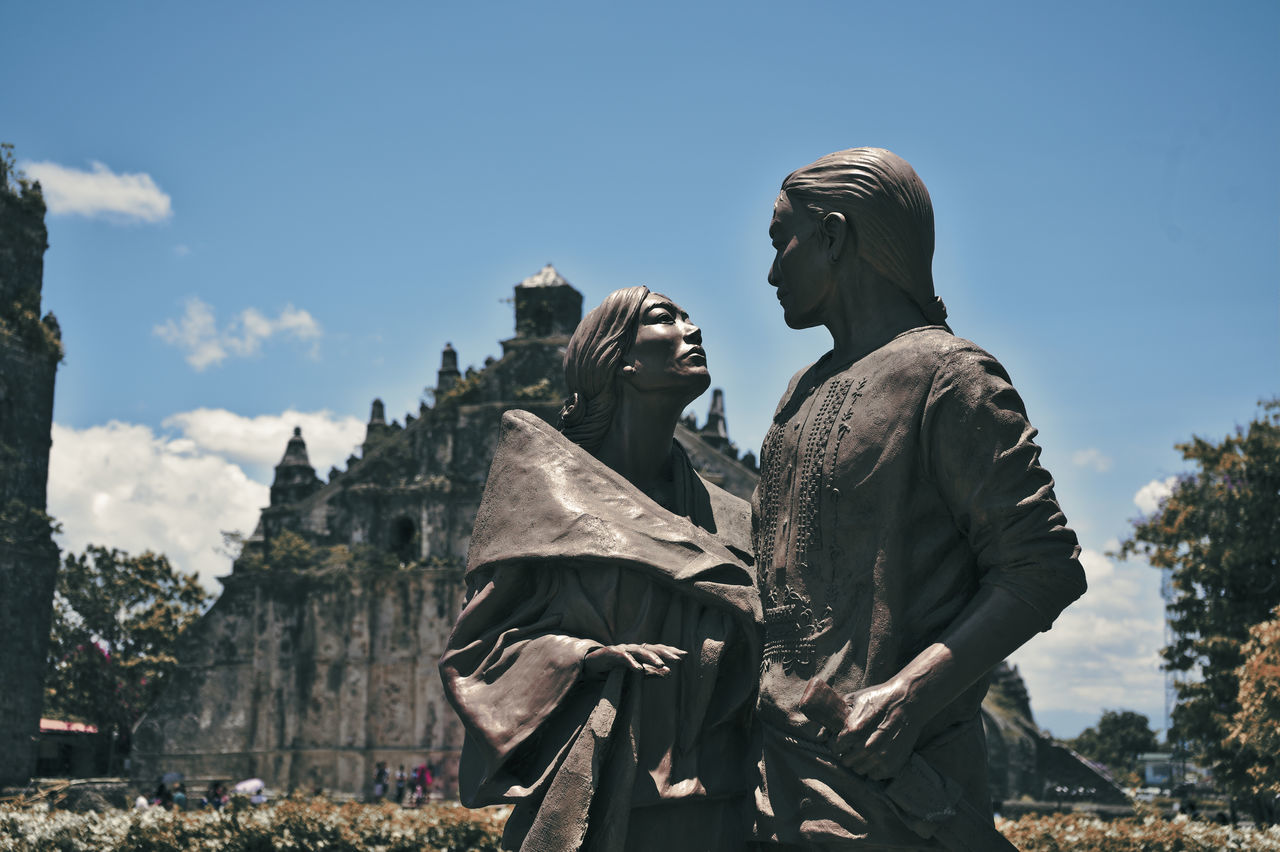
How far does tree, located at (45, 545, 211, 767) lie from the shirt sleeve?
37.8 metres

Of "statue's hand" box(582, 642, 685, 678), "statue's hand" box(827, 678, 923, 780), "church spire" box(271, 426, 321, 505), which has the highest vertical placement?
"church spire" box(271, 426, 321, 505)

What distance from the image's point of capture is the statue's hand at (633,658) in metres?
3.34

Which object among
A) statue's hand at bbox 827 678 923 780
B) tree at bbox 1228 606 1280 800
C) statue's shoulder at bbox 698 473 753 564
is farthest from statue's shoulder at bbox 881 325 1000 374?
tree at bbox 1228 606 1280 800

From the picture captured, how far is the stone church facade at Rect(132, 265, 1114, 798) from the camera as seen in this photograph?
29906 millimetres

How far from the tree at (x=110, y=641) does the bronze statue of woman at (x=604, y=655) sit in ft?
120

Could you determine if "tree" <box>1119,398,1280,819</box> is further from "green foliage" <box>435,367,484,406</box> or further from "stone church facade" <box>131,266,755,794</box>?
"green foliage" <box>435,367,484,406</box>

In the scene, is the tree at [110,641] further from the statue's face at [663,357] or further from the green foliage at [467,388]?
the statue's face at [663,357]

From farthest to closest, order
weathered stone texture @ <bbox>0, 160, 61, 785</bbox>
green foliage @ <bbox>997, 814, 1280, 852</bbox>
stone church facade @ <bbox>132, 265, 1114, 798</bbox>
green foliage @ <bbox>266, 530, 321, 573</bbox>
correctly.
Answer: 1. green foliage @ <bbox>266, 530, 321, 573</bbox>
2. stone church facade @ <bbox>132, 265, 1114, 798</bbox>
3. weathered stone texture @ <bbox>0, 160, 61, 785</bbox>
4. green foliage @ <bbox>997, 814, 1280, 852</bbox>

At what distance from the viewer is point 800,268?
3.35 metres

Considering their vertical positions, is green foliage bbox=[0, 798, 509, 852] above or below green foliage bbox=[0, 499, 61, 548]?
below

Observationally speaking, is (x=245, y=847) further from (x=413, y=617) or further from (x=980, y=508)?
(x=413, y=617)

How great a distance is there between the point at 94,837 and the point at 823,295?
8.51 metres

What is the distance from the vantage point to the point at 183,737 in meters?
30.6

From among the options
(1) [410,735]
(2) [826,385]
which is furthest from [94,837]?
(1) [410,735]
